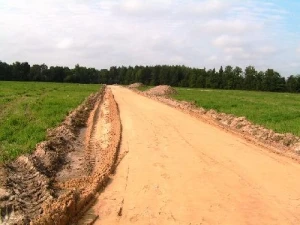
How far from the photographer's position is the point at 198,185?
875 centimetres

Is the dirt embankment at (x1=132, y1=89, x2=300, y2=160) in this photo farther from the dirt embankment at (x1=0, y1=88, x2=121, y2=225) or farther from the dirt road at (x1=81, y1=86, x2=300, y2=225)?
the dirt embankment at (x1=0, y1=88, x2=121, y2=225)

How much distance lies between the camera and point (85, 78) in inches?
5098

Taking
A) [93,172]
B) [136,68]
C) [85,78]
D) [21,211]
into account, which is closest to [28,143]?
[93,172]

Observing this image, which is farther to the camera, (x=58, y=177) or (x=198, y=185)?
(x=58, y=177)

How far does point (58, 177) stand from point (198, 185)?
316 cm

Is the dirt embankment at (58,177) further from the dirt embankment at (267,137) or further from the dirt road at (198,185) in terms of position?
the dirt embankment at (267,137)

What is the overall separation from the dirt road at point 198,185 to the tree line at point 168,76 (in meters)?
91.1

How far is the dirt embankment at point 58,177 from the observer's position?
6672 mm

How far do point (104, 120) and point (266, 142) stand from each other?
7653 millimetres

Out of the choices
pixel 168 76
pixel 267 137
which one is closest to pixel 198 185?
pixel 267 137

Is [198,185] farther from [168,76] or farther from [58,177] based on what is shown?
[168,76]

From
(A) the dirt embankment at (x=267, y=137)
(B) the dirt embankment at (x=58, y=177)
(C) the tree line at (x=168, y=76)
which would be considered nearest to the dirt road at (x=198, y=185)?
(B) the dirt embankment at (x=58, y=177)

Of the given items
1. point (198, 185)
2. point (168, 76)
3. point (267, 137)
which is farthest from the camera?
point (168, 76)

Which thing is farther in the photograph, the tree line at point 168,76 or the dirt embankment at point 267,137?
the tree line at point 168,76
